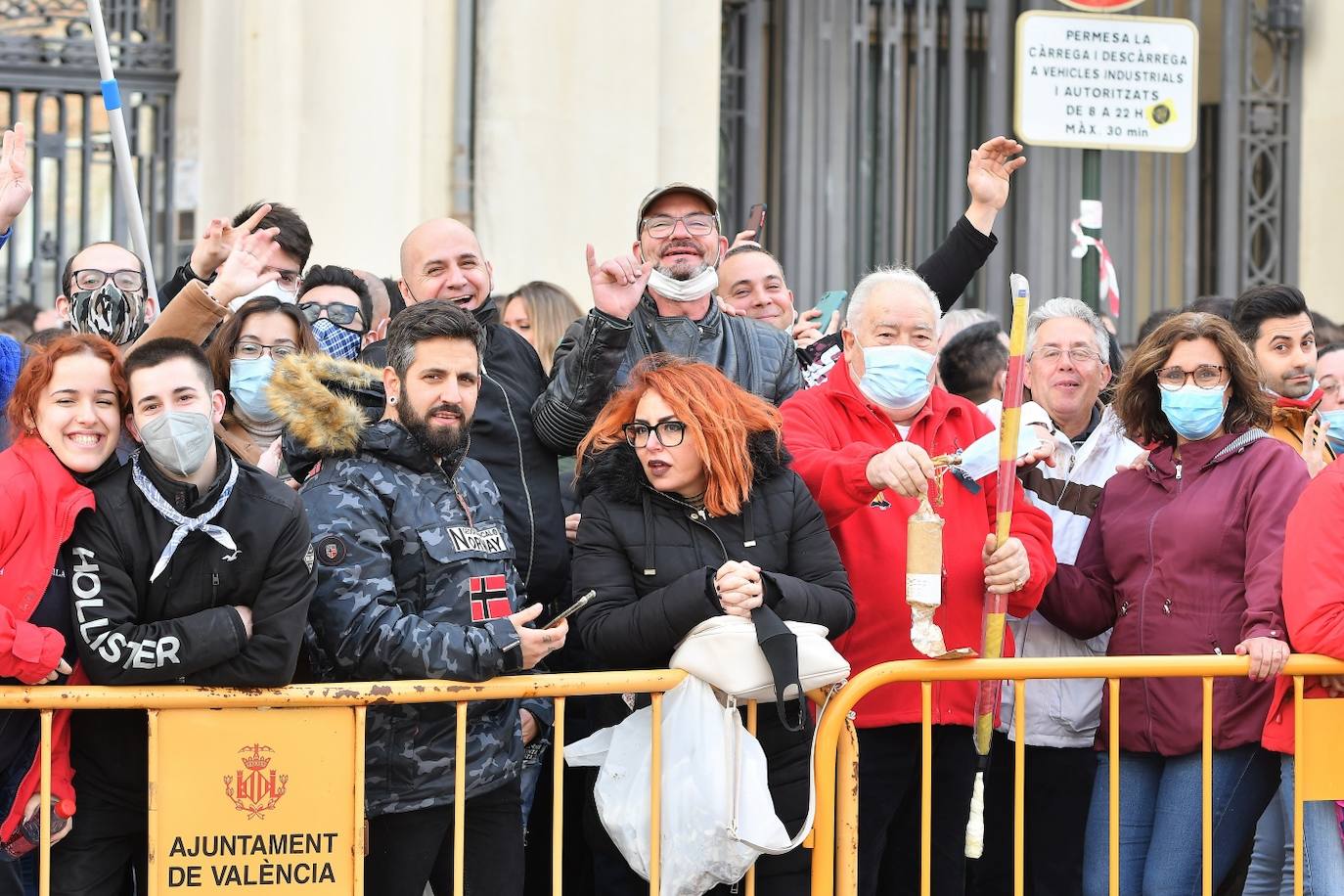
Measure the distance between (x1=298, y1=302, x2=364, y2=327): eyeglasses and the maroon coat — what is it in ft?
7.98

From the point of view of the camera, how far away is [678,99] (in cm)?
945

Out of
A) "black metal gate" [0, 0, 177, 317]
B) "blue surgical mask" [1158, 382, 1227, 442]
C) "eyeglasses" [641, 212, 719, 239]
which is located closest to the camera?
"blue surgical mask" [1158, 382, 1227, 442]

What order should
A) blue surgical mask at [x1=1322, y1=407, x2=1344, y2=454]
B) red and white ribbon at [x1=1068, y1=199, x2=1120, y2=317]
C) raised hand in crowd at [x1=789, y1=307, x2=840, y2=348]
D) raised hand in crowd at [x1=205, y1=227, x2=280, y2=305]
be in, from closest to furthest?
raised hand in crowd at [x1=205, y1=227, x2=280, y2=305] → blue surgical mask at [x1=1322, y1=407, x2=1344, y2=454] → raised hand in crowd at [x1=789, y1=307, x2=840, y2=348] → red and white ribbon at [x1=1068, y1=199, x2=1120, y2=317]

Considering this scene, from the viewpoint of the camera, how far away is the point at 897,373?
192 inches

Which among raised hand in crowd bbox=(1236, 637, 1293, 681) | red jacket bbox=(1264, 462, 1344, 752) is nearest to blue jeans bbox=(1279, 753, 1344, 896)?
red jacket bbox=(1264, 462, 1344, 752)

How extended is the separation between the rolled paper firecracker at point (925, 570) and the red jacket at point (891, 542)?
0.27 m

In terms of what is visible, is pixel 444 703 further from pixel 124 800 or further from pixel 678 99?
pixel 678 99

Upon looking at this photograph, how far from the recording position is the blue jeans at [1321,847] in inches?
187

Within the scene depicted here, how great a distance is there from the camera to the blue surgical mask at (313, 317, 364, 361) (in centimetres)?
571

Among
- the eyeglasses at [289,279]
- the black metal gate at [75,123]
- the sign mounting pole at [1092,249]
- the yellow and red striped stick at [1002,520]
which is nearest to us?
the yellow and red striped stick at [1002,520]

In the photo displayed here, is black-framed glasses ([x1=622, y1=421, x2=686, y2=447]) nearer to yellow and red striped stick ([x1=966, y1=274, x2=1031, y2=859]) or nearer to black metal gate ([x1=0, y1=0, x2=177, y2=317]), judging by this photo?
yellow and red striped stick ([x1=966, y1=274, x2=1031, y2=859])

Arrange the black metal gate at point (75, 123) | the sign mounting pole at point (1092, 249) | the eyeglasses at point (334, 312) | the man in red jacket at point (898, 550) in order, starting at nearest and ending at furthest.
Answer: the man in red jacket at point (898, 550) < the eyeglasses at point (334, 312) < the sign mounting pole at point (1092, 249) < the black metal gate at point (75, 123)

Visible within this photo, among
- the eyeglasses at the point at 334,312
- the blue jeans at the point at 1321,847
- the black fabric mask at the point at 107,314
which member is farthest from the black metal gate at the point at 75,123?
the blue jeans at the point at 1321,847

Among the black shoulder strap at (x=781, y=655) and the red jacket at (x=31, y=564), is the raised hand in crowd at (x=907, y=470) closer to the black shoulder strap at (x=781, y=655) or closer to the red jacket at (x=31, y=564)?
the black shoulder strap at (x=781, y=655)
